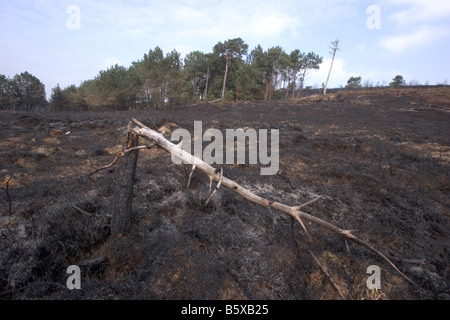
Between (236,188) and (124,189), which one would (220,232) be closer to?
(236,188)

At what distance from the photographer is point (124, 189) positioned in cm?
265

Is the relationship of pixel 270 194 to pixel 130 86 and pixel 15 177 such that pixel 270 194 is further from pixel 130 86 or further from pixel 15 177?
pixel 130 86
